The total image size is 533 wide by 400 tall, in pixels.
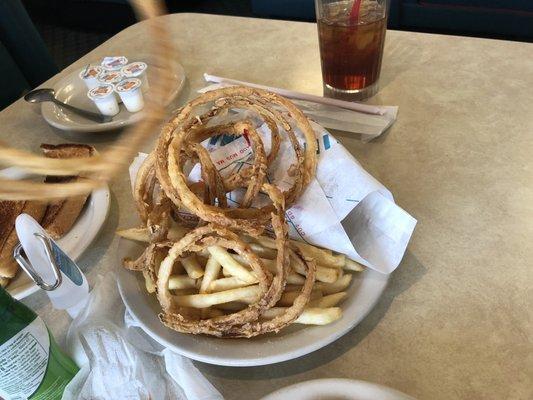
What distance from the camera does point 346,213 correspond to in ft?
2.07

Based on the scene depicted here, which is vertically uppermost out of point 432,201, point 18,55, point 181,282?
point 181,282

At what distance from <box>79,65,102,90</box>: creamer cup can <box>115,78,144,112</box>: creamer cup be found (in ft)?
0.25

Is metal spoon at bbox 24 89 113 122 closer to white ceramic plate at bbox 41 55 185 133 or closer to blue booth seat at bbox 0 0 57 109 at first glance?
white ceramic plate at bbox 41 55 185 133

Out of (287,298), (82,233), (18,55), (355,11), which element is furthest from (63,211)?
(18,55)

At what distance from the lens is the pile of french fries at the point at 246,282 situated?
1.79ft

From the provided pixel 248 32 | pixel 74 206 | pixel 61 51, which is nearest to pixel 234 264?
pixel 74 206

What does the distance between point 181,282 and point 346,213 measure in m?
0.23

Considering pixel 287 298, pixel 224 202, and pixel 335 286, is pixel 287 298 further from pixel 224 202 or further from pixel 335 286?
pixel 224 202

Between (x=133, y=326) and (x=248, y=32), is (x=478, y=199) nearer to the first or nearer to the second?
(x=133, y=326)

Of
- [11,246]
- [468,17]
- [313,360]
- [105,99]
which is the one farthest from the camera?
[468,17]

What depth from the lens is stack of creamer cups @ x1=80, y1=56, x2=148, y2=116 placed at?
1009mm

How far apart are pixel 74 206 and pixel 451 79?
2.53ft

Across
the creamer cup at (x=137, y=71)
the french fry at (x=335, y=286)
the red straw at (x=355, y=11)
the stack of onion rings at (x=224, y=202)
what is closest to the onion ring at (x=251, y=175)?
the stack of onion rings at (x=224, y=202)

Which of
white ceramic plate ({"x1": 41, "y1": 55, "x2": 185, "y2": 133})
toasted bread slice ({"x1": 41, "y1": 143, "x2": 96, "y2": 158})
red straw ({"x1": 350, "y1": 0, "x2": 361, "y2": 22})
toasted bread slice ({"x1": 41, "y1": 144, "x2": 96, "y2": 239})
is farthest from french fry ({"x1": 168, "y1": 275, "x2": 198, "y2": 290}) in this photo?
red straw ({"x1": 350, "y1": 0, "x2": 361, "y2": 22})
